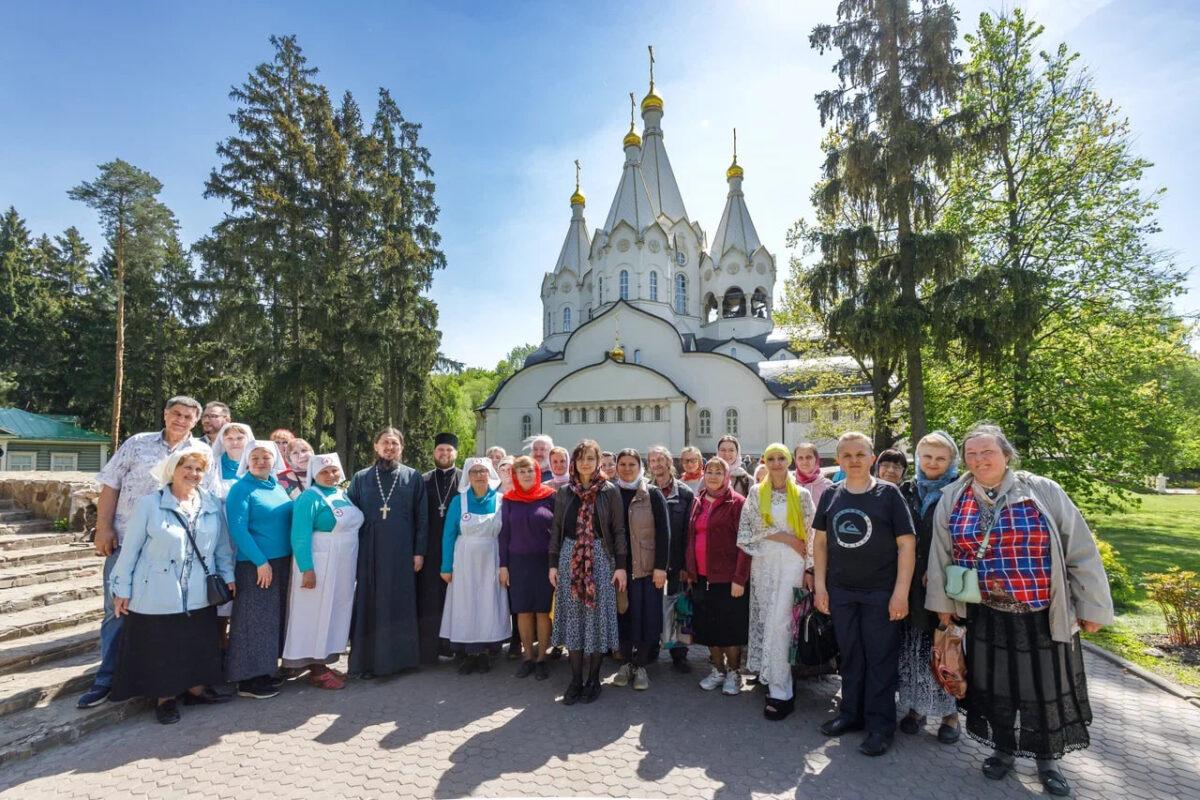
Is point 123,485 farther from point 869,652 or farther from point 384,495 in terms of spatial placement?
point 869,652

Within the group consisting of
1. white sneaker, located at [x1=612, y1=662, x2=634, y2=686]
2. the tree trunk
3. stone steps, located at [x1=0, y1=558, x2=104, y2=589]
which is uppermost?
the tree trunk

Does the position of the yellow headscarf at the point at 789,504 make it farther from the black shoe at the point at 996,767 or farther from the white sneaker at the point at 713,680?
the black shoe at the point at 996,767

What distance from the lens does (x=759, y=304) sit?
128ft

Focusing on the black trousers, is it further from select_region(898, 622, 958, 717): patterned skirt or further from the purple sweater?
the purple sweater

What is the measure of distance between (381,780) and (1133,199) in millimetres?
17136

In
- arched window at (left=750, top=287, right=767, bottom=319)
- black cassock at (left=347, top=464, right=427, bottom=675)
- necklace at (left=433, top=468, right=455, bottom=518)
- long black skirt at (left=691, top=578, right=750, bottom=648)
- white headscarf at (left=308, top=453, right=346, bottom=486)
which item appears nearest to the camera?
long black skirt at (left=691, top=578, right=750, bottom=648)

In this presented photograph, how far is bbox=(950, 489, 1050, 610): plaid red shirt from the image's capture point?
317 centimetres

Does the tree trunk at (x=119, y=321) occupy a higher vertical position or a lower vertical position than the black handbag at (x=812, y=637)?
higher

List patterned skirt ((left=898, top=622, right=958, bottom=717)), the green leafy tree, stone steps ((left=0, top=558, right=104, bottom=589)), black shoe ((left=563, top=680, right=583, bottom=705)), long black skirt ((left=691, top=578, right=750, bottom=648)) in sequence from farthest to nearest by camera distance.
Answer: the green leafy tree, stone steps ((left=0, top=558, right=104, bottom=589)), long black skirt ((left=691, top=578, right=750, bottom=648)), black shoe ((left=563, top=680, right=583, bottom=705)), patterned skirt ((left=898, top=622, right=958, bottom=717))

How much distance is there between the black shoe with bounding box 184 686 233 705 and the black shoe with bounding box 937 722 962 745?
209 inches

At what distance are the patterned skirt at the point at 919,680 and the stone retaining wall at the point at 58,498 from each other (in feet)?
33.6

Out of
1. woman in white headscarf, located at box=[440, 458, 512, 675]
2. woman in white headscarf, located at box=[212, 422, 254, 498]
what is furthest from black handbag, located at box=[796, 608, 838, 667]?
woman in white headscarf, located at box=[212, 422, 254, 498]

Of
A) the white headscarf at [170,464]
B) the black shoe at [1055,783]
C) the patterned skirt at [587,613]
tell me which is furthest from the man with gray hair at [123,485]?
the black shoe at [1055,783]

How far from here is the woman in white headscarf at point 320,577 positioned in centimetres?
473
